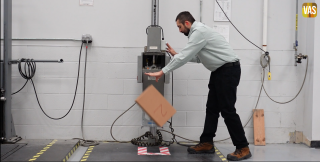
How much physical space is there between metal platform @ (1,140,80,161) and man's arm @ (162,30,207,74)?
1.33 m

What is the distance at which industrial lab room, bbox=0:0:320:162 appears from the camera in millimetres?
3869

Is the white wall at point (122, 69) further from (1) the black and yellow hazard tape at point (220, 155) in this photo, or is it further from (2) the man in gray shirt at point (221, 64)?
(2) the man in gray shirt at point (221, 64)

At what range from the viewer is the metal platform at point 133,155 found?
126 inches

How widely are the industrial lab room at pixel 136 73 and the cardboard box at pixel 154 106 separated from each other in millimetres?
1098

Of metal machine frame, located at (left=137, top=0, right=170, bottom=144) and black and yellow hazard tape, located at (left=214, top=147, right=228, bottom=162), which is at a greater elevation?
metal machine frame, located at (left=137, top=0, right=170, bottom=144)

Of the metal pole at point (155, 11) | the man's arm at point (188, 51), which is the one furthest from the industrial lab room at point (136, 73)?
the man's arm at point (188, 51)

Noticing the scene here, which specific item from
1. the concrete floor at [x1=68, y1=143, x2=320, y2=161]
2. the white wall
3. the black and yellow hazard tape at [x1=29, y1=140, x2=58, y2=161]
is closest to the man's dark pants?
the concrete floor at [x1=68, y1=143, x2=320, y2=161]

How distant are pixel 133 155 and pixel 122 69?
1123 mm

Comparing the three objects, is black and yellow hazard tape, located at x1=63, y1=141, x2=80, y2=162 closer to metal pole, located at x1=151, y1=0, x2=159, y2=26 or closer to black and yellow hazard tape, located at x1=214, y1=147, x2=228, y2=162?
black and yellow hazard tape, located at x1=214, y1=147, x2=228, y2=162

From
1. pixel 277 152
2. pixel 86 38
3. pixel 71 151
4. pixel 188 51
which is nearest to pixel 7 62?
pixel 86 38

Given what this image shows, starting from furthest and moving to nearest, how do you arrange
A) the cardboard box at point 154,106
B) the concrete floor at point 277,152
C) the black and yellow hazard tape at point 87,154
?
the concrete floor at point 277,152 → the black and yellow hazard tape at point 87,154 → the cardboard box at point 154,106

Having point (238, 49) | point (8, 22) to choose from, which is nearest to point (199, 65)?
point (238, 49)

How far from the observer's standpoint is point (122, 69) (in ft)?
12.9

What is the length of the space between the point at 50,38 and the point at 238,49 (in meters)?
2.33
